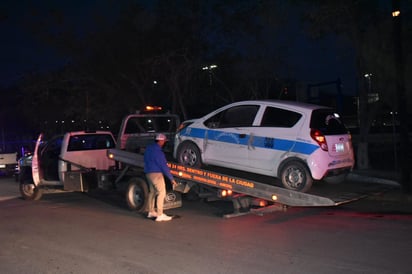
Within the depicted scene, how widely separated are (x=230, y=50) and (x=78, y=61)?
6.56 meters

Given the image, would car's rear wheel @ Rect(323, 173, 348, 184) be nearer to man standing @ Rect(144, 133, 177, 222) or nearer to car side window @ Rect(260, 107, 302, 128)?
car side window @ Rect(260, 107, 302, 128)

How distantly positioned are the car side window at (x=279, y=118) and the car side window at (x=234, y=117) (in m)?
0.27

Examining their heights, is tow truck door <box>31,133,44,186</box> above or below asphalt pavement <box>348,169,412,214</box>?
above

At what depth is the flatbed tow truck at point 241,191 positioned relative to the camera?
7.90 metres

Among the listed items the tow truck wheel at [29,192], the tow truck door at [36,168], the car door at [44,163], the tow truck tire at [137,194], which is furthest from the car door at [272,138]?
the tow truck wheel at [29,192]

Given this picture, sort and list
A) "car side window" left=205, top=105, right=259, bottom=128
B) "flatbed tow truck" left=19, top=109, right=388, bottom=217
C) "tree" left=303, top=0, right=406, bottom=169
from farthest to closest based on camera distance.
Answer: "tree" left=303, top=0, right=406, bottom=169 → "car side window" left=205, top=105, right=259, bottom=128 → "flatbed tow truck" left=19, top=109, right=388, bottom=217

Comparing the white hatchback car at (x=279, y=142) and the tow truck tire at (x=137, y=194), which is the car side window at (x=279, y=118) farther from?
the tow truck tire at (x=137, y=194)

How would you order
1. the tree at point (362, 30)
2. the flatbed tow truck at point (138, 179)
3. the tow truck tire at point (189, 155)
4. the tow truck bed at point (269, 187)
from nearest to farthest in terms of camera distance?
the tow truck bed at point (269, 187)
the flatbed tow truck at point (138, 179)
the tow truck tire at point (189, 155)
the tree at point (362, 30)

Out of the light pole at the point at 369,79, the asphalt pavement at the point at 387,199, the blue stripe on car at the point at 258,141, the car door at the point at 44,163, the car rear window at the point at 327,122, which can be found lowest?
the asphalt pavement at the point at 387,199

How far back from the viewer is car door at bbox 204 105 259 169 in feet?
29.7

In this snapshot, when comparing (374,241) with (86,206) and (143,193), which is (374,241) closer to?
(143,193)

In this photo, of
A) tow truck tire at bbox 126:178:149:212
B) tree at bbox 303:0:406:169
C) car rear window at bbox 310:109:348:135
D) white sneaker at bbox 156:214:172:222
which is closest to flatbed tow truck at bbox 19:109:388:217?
tow truck tire at bbox 126:178:149:212

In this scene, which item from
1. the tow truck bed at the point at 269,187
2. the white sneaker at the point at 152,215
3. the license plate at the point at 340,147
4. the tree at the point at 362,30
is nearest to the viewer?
the tow truck bed at the point at 269,187

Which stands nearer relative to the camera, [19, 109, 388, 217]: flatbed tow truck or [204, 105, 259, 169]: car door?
[19, 109, 388, 217]: flatbed tow truck
